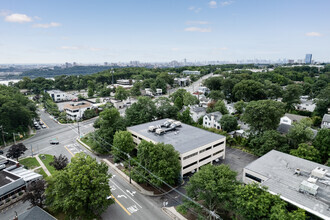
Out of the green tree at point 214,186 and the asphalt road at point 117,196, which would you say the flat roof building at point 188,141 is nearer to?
the asphalt road at point 117,196

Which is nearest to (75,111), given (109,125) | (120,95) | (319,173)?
(120,95)

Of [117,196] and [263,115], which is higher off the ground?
[263,115]

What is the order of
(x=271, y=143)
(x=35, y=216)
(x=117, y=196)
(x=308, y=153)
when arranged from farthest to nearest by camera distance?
(x=271, y=143)
(x=308, y=153)
(x=117, y=196)
(x=35, y=216)

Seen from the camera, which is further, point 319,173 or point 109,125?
point 109,125

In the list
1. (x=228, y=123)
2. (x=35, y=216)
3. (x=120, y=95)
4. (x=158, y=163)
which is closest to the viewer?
(x=35, y=216)

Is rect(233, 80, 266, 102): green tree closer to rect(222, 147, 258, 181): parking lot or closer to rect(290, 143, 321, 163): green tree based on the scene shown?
rect(222, 147, 258, 181): parking lot

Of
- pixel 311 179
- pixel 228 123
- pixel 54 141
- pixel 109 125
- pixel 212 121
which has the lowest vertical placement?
pixel 54 141

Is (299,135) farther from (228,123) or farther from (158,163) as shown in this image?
(158,163)
